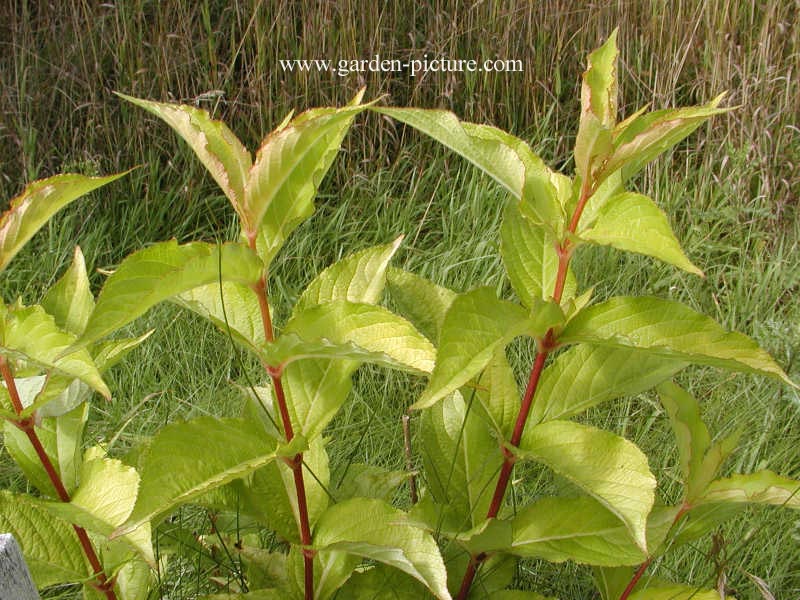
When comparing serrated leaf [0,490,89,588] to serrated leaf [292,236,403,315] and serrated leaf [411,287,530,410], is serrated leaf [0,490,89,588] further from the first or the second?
serrated leaf [411,287,530,410]

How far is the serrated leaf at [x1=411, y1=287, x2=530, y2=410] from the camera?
793 millimetres

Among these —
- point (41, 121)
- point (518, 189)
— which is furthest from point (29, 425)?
point (41, 121)

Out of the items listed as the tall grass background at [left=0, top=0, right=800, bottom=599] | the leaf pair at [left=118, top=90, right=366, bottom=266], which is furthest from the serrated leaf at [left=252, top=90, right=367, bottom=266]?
the tall grass background at [left=0, top=0, right=800, bottom=599]

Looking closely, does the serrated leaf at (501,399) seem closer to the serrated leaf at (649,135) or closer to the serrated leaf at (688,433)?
the serrated leaf at (688,433)

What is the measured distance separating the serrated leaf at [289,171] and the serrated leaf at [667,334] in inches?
10.7

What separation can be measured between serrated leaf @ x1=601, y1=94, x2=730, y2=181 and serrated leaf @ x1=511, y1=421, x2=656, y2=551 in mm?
A: 241

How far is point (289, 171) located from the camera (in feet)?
2.60

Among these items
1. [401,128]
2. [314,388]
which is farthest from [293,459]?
[401,128]

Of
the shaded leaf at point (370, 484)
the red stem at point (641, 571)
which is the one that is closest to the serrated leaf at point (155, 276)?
the shaded leaf at point (370, 484)

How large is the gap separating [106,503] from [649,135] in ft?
2.02

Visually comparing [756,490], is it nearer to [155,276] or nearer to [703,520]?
[703,520]

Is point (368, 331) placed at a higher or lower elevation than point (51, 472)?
higher

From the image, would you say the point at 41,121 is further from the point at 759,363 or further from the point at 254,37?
the point at 759,363

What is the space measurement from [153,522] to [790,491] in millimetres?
642
